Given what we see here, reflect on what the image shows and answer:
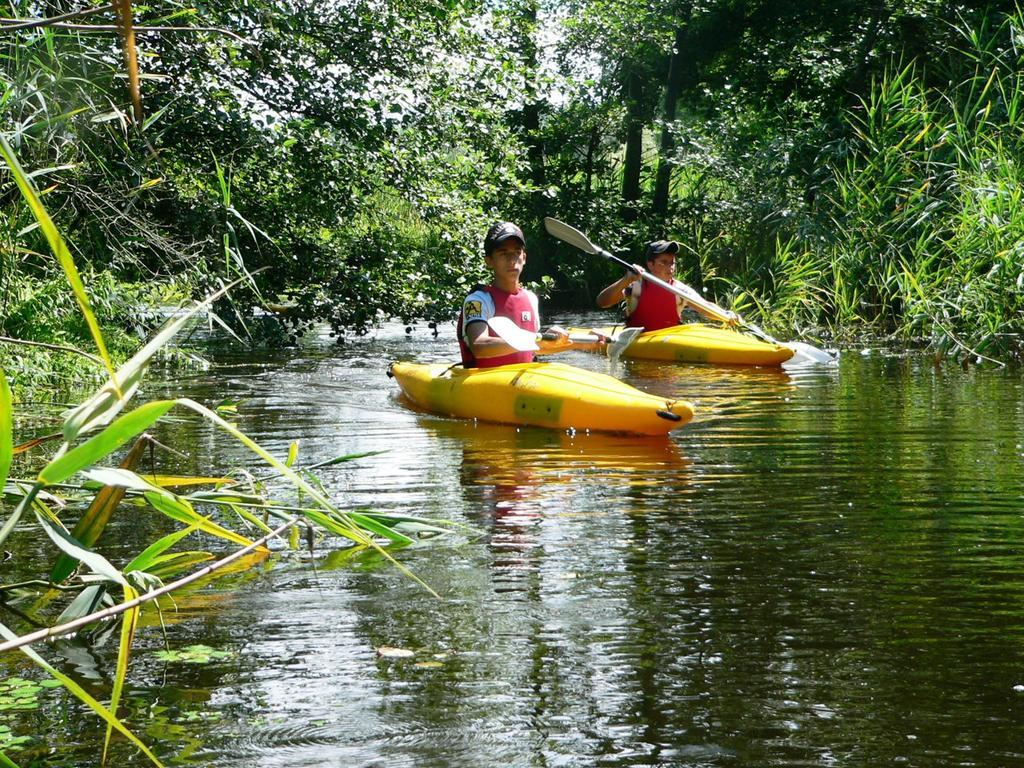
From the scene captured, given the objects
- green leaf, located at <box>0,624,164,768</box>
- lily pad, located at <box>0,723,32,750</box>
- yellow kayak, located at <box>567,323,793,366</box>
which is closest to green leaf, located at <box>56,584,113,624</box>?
lily pad, located at <box>0,723,32,750</box>

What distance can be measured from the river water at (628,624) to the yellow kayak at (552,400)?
264 millimetres

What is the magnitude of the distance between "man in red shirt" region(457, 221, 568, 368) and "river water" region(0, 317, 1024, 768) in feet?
3.41

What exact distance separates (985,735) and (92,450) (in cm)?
162

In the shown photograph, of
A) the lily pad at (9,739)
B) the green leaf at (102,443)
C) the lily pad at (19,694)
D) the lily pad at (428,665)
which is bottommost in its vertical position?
the lily pad at (9,739)

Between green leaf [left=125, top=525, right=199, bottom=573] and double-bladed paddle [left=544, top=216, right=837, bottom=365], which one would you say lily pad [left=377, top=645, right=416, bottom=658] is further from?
double-bladed paddle [left=544, top=216, right=837, bottom=365]

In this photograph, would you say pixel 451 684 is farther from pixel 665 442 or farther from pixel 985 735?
pixel 665 442

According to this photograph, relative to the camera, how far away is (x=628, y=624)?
302 cm

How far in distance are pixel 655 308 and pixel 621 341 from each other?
663 mm

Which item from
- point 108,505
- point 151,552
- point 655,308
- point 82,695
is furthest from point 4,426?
point 655,308

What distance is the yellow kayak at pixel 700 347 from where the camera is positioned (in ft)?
29.4

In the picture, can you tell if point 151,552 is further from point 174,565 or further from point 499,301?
point 499,301

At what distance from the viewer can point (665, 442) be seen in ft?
19.6

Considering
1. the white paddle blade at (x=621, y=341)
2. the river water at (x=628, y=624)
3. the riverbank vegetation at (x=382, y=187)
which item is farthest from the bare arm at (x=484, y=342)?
the white paddle blade at (x=621, y=341)

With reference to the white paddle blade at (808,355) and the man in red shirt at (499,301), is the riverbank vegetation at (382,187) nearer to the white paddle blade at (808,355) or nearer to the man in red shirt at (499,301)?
the white paddle blade at (808,355)
